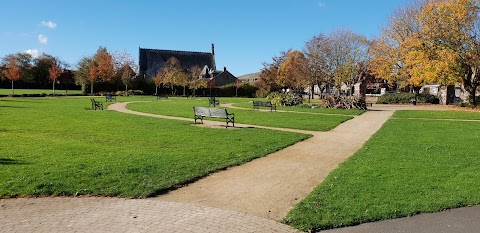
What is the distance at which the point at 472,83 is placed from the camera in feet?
112

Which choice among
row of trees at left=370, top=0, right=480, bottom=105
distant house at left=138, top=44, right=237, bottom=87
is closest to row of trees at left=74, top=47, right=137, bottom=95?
distant house at left=138, top=44, right=237, bottom=87

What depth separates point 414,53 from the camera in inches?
1267

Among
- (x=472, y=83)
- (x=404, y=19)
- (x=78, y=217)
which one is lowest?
(x=78, y=217)

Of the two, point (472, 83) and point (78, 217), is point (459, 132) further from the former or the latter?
point (472, 83)

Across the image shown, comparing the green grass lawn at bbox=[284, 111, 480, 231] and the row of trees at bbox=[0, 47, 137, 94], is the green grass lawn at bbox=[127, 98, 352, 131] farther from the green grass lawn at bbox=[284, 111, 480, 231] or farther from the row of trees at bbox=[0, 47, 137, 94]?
the row of trees at bbox=[0, 47, 137, 94]

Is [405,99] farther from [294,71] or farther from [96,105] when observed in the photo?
[96,105]

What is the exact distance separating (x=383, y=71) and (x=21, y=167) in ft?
130

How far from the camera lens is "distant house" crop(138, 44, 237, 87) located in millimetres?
88031

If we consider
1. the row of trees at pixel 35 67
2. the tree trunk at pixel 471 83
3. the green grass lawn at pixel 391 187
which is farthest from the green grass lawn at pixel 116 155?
the row of trees at pixel 35 67

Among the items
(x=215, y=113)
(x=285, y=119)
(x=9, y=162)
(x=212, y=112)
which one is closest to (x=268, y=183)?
(x=9, y=162)

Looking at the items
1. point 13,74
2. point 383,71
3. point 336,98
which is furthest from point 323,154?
point 13,74

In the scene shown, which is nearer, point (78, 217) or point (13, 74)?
point (78, 217)

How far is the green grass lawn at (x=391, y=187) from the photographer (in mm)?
5207

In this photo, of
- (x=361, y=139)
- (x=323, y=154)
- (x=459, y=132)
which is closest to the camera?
(x=323, y=154)
